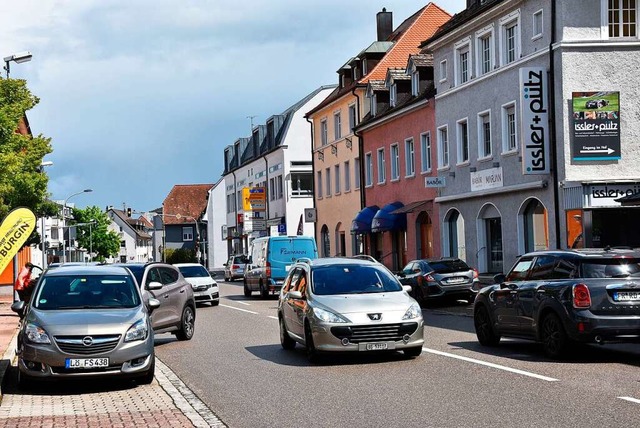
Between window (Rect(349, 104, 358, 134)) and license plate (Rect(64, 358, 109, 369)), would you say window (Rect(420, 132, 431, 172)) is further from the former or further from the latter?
Result: license plate (Rect(64, 358, 109, 369))

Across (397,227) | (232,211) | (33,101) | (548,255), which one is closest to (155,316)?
(548,255)

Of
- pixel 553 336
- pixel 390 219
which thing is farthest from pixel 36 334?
pixel 390 219

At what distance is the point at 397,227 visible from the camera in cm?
4741

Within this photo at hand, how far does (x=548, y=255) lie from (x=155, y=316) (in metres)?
7.74

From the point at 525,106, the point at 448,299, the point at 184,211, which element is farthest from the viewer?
the point at 184,211

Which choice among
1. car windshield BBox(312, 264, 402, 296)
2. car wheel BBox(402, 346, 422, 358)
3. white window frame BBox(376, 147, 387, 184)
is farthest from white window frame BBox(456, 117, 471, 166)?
car wheel BBox(402, 346, 422, 358)

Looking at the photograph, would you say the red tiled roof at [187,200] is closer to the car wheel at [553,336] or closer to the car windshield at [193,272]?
the car windshield at [193,272]

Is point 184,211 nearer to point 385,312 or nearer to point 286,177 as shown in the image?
point 286,177

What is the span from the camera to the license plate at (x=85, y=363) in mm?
12883

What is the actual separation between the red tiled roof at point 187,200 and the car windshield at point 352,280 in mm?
119593

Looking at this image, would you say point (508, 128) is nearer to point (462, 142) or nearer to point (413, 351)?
point (462, 142)

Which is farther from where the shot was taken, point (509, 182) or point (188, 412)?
point (509, 182)

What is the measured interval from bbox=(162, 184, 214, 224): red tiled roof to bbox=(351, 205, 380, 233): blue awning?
8519cm

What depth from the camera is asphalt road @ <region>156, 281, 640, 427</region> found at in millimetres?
9898
